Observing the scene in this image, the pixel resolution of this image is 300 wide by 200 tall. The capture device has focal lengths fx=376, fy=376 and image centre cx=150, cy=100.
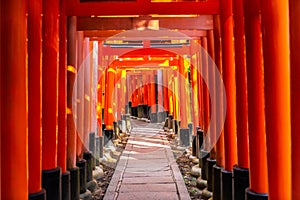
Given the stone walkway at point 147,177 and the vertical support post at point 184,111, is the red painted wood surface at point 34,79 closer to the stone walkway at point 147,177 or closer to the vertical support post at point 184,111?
the stone walkway at point 147,177

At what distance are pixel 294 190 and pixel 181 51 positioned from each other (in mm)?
7867

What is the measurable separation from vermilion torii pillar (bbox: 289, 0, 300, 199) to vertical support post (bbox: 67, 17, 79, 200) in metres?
3.36

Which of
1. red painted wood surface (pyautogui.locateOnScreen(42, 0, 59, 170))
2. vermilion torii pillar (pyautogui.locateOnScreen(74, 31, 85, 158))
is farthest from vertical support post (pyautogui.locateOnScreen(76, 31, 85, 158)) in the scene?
red painted wood surface (pyautogui.locateOnScreen(42, 0, 59, 170))

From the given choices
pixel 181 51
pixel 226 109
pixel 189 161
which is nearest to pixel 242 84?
pixel 226 109

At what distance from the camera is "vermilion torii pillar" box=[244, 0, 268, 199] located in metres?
3.12

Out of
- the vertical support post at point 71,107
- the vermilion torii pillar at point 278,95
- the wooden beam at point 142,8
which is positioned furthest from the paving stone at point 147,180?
the vermilion torii pillar at point 278,95

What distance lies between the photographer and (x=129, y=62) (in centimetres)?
1299

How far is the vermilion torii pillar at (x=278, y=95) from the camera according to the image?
256 centimetres

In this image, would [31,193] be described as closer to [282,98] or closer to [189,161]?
[282,98]

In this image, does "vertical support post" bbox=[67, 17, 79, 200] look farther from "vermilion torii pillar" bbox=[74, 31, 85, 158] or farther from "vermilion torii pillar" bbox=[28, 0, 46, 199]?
"vermilion torii pillar" bbox=[28, 0, 46, 199]

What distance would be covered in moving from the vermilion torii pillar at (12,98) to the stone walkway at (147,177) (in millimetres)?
3233

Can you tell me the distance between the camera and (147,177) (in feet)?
22.7

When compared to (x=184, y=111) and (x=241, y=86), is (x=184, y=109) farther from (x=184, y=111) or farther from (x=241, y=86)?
(x=241, y=86)

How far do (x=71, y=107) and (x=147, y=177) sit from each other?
2541mm
